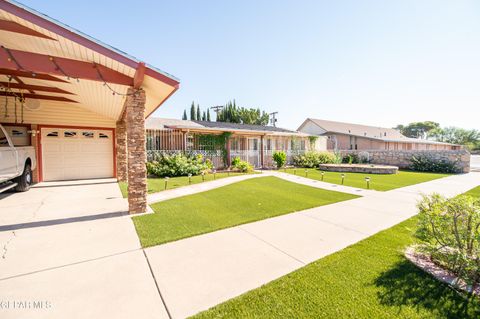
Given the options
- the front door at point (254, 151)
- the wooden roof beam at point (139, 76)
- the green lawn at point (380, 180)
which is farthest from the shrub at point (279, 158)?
the wooden roof beam at point (139, 76)

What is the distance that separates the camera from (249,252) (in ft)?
10.8

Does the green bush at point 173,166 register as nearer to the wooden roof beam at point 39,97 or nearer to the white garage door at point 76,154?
the white garage door at point 76,154

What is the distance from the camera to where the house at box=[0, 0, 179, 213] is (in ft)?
13.1

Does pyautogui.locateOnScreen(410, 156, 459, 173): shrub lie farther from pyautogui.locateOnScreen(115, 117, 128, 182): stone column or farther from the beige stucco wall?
the beige stucco wall

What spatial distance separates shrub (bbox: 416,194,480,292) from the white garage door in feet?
41.4

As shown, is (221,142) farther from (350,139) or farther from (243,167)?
(350,139)

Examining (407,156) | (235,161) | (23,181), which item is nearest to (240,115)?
(235,161)

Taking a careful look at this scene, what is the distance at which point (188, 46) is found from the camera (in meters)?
10.3

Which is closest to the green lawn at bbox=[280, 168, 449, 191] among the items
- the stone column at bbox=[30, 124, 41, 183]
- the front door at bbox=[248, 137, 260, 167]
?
the front door at bbox=[248, 137, 260, 167]

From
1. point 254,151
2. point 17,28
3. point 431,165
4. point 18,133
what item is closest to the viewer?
point 17,28

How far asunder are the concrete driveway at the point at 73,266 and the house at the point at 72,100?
4.48 feet

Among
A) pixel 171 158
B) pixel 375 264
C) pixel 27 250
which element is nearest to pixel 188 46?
pixel 171 158

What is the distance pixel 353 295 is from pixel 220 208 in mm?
3860

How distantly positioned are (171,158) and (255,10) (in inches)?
332
